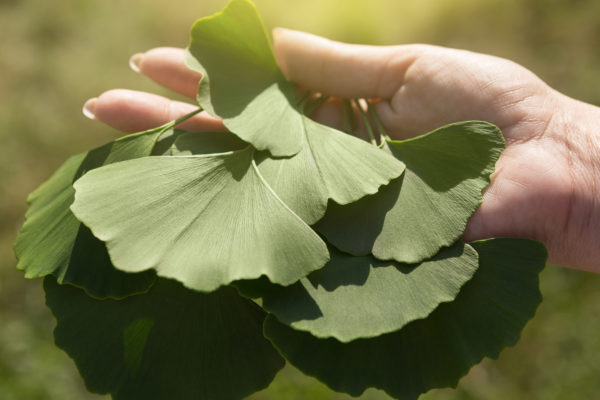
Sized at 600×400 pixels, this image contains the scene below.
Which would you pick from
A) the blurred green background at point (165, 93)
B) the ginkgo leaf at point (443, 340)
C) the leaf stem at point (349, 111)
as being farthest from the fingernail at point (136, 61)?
the ginkgo leaf at point (443, 340)

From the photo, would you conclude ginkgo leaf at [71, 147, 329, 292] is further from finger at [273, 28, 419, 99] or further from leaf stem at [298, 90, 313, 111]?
finger at [273, 28, 419, 99]

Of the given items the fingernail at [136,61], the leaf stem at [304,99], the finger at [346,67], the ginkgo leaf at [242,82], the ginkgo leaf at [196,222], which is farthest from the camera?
the fingernail at [136,61]

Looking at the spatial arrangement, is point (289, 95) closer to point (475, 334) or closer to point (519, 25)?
point (475, 334)

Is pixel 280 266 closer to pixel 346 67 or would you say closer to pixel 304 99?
pixel 304 99

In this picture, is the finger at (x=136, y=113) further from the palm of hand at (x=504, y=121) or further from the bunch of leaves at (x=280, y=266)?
the palm of hand at (x=504, y=121)

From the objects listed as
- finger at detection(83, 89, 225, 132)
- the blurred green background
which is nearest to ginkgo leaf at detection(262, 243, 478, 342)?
finger at detection(83, 89, 225, 132)

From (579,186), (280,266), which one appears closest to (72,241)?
(280,266)

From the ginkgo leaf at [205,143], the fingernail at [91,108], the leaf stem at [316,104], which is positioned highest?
the fingernail at [91,108]
